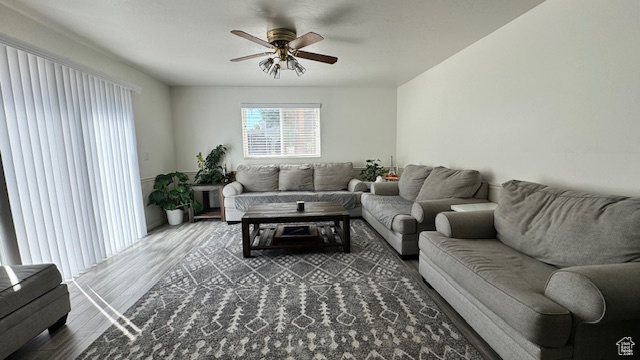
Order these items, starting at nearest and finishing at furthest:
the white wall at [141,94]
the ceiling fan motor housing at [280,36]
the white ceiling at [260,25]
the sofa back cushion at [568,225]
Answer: the sofa back cushion at [568,225]
the white ceiling at [260,25]
the white wall at [141,94]
the ceiling fan motor housing at [280,36]

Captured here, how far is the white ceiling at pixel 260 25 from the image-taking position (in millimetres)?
2023

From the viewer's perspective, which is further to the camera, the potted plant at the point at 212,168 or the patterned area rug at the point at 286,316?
the potted plant at the point at 212,168

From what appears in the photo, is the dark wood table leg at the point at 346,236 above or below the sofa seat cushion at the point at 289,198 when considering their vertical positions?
below

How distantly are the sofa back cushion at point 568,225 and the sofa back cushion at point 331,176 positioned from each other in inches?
108

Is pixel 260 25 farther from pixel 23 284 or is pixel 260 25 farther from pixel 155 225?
pixel 155 225

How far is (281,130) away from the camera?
4973 millimetres

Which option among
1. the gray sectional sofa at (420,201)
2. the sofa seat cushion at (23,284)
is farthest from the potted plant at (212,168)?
the sofa seat cushion at (23,284)

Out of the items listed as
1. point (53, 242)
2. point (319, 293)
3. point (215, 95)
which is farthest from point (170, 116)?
point (319, 293)

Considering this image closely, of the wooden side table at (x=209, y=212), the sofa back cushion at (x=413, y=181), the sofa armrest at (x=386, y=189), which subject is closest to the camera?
the sofa back cushion at (x=413, y=181)

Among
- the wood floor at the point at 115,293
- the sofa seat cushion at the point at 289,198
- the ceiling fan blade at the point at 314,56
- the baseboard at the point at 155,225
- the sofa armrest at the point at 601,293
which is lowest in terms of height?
the wood floor at the point at 115,293

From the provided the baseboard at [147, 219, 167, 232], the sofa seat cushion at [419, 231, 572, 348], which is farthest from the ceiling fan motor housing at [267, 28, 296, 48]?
Answer: the baseboard at [147, 219, 167, 232]

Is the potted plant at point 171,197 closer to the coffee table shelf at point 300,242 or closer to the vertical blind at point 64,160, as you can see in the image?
the vertical blind at point 64,160

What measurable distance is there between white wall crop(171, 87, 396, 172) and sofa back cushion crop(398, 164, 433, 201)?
1.49 m

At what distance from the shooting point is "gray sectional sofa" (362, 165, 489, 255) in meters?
2.64
